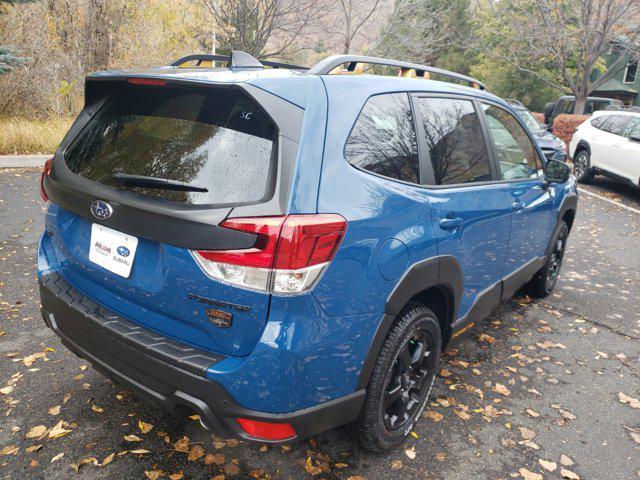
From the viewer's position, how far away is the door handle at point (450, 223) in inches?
102

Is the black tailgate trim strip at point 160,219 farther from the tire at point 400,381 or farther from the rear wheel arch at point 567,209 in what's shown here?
the rear wheel arch at point 567,209

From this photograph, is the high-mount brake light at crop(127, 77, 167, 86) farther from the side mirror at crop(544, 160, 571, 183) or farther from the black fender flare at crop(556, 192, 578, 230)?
the black fender flare at crop(556, 192, 578, 230)

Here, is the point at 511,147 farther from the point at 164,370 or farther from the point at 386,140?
the point at 164,370

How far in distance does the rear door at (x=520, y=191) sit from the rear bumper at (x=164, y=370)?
1947 millimetres

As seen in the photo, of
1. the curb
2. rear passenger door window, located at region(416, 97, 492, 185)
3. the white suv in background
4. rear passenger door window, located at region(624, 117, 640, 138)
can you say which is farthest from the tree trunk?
rear passenger door window, located at region(416, 97, 492, 185)

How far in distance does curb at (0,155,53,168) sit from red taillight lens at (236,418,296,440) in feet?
30.2

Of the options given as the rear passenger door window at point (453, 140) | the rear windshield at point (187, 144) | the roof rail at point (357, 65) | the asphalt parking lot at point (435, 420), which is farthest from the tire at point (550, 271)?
the rear windshield at point (187, 144)

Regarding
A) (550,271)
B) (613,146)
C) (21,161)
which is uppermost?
(613,146)

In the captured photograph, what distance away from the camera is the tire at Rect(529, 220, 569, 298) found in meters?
4.80

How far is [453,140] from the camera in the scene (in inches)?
113

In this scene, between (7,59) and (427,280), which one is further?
(7,59)

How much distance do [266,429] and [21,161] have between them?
9374 mm

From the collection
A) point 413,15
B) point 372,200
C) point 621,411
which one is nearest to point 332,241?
point 372,200

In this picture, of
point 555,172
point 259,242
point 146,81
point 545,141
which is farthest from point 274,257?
point 545,141
